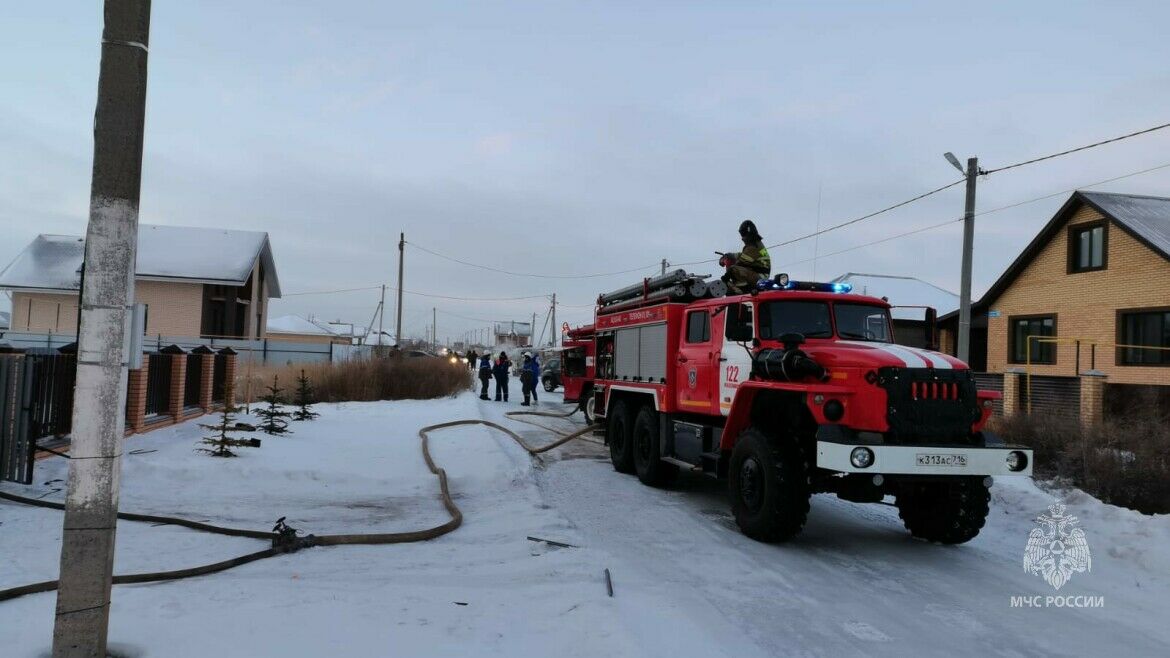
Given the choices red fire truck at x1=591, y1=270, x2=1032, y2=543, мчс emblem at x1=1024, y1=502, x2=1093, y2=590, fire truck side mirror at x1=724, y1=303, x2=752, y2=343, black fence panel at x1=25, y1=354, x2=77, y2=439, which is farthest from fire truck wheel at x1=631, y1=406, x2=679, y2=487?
black fence panel at x1=25, y1=354, x2=77, y2=439

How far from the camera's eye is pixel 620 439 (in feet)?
36.9

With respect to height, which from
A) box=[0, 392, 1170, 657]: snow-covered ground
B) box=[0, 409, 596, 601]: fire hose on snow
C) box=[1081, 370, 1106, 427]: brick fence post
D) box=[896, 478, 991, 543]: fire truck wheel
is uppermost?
box=[1081, 370, 1106, 427]: brick fence post

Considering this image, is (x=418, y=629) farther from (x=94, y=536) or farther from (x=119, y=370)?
(x=119, y=370)

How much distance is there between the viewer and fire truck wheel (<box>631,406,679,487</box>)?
32.4ft

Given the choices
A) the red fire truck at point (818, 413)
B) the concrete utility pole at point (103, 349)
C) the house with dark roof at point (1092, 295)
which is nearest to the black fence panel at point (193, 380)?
the red fire truck at point (818, 413)

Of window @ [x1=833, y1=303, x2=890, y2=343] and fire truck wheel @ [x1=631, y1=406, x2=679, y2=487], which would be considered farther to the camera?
fire truck wheel @ [x1=631, y1=406, x2=679, y2=487]

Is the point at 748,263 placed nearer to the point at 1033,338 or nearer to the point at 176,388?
the point at 176,388

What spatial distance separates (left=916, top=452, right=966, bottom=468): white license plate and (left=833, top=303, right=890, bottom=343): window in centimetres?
193

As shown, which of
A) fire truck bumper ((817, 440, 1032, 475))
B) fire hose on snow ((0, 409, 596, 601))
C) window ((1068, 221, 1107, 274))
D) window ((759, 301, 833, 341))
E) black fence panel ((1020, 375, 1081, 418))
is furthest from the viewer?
window ((1068, 221, 1107, 274))

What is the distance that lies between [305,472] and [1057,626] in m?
8.06

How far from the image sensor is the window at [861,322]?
7.88 m

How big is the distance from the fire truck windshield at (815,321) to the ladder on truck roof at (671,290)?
6.33 ft

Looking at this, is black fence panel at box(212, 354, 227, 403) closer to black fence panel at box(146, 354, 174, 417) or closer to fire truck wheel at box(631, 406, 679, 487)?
black fence panel at box(146, 354, 174, 417)

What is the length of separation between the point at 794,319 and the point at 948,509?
2374 millimetres
